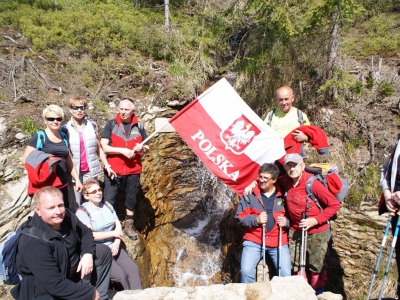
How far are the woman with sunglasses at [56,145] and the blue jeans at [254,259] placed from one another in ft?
8.53

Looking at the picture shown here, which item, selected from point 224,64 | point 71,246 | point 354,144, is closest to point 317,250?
point 71,246

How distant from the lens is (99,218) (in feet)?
12.0

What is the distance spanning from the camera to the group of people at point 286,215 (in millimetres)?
3573

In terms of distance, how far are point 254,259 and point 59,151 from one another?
9.95 ft

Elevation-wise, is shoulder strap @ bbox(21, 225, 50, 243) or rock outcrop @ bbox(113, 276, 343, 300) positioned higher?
shoulder strap @ bbox(21, 225, 50, 243)

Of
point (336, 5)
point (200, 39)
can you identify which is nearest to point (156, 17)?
point (200, 39)

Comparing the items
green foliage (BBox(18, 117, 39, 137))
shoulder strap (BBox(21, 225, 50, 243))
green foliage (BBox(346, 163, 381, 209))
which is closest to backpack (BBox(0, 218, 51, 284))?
shoulder strap (BBox(21, 225, 50, 243))

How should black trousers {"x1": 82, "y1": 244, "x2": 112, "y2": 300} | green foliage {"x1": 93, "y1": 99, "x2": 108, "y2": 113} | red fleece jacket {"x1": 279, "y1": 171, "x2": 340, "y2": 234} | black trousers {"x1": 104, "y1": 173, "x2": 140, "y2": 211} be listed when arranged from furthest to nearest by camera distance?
green foliage {"x1": 93, "y1": 99, "x2": 108, "y2": 113} → black trousers {"x1": 104, "y1": 173, "x2": 140, "y2": 211} → red fleece jacket {"x1": 279, "y1": 171, "x2": 340, "y2": 234} → black trousers {"x1": 82, "y1": 244, "x2": 112, "y2": 300}

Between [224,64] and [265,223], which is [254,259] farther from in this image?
[224,64]

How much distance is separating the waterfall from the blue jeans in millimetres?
3010

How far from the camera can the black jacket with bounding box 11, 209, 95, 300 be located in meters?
2.44

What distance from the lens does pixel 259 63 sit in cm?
848

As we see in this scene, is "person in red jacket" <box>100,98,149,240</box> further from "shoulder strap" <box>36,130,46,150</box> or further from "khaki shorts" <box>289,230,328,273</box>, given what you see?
"khaki shorts" <box>289,230,328,273</box>

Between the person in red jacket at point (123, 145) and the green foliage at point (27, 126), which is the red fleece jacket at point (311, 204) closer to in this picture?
the person in red jacket at point (123, 145)
